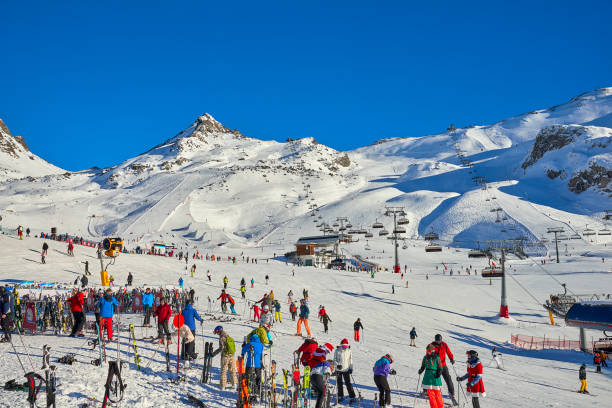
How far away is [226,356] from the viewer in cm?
945

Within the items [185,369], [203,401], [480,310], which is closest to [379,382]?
[203,401]

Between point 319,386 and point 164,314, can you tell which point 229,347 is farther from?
point 164,314

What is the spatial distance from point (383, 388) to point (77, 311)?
8.42m

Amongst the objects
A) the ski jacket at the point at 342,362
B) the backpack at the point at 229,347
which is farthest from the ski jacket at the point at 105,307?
the ski jacket at the point at 342,362

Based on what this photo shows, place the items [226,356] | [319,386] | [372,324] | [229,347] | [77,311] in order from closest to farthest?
[319,386] < [229,347] < [226,356] < [77,311] < [372,324]

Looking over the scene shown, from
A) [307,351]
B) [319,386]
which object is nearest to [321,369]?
[319,386]

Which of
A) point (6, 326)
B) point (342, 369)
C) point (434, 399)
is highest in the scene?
point (6, 326)

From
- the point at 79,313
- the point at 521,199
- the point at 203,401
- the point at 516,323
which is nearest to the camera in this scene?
the point at 203,401

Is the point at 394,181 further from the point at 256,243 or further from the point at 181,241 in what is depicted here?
the point at 181,241

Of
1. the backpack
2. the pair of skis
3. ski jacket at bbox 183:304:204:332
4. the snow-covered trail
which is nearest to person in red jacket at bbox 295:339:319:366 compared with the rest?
the backpack

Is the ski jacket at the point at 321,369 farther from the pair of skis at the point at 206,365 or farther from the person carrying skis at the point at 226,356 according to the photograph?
the pair of skis at the point at 206,365

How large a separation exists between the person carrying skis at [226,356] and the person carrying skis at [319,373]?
168 cm

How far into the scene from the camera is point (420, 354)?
55.8 ft

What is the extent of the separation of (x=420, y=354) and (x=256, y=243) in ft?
257
